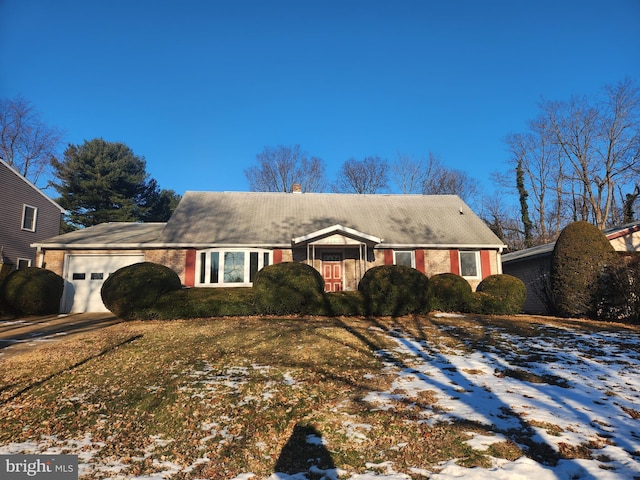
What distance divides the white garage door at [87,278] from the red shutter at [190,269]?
2058 millimetres

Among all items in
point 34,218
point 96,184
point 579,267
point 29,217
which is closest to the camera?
point 579,267

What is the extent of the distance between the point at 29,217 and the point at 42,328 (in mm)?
13540

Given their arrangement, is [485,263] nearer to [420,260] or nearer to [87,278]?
[420,260]

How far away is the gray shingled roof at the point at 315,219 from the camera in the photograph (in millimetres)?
17875

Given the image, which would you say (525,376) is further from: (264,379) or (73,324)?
(73,324)

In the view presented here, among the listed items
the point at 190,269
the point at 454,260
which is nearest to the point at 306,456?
the point at 190,269

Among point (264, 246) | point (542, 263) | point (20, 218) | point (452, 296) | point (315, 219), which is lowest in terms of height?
point (452, 296)

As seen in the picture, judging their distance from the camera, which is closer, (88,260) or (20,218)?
(88,260)

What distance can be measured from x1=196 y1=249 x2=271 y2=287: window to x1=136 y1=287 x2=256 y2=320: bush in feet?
12.0

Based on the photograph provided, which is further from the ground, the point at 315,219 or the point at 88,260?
the point at 315,219

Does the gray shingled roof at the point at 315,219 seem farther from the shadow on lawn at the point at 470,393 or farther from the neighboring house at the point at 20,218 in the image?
the neighboring house at the point at 20,218

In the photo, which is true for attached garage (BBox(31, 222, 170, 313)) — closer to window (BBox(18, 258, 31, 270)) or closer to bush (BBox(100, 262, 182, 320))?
bush (BBox(100, 262, 182, 320))

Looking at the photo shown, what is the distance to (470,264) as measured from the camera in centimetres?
1812

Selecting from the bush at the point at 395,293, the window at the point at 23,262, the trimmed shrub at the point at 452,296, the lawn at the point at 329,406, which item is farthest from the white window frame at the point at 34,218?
the trimmed shrub at the point at 452,296
